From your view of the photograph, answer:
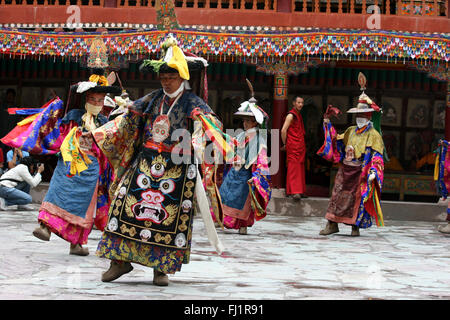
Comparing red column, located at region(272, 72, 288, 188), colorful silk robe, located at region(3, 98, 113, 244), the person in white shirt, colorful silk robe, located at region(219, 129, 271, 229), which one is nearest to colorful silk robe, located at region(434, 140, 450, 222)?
colorful silk robe, located at region(219, 129, 271, 229)

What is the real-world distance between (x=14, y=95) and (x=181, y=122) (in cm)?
1052

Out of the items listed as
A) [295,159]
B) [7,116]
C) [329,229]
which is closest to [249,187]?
[329,229]

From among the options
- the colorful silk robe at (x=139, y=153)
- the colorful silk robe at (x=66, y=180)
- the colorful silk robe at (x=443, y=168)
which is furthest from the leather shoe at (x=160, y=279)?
the colorful silk robe at (x=443, y=168)

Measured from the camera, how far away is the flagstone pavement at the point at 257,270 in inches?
200

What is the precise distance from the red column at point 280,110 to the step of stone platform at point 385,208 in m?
0.21

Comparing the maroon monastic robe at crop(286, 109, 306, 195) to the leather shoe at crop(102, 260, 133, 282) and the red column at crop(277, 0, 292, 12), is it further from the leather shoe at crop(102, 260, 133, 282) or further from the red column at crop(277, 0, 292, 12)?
the leather shoe at crop(102, 260, 133, 282)

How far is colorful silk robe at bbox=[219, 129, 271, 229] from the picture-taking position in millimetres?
9461

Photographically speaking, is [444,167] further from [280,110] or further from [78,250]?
[78,250]

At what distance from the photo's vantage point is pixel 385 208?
12.8m

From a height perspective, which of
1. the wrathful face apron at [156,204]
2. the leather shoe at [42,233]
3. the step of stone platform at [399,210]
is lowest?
the step of stone platform at [399,210]

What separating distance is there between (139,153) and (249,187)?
4036 millimetres

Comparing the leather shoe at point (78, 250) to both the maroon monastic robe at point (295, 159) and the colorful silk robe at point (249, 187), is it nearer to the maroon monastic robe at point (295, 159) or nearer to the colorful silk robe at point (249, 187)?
the colorful silk robe at point (249, 187)

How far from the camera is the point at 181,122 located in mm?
5492

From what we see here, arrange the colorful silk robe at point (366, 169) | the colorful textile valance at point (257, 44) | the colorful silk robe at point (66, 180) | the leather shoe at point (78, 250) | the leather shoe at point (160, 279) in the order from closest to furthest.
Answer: the leather shoe at point (160, 279)
the colorful silk robe at point (66, 180)
the leather shoe at point (78, 250)
the colorful silk robe at point (366, 169)
the colorful textile valance at point (257, 44)
